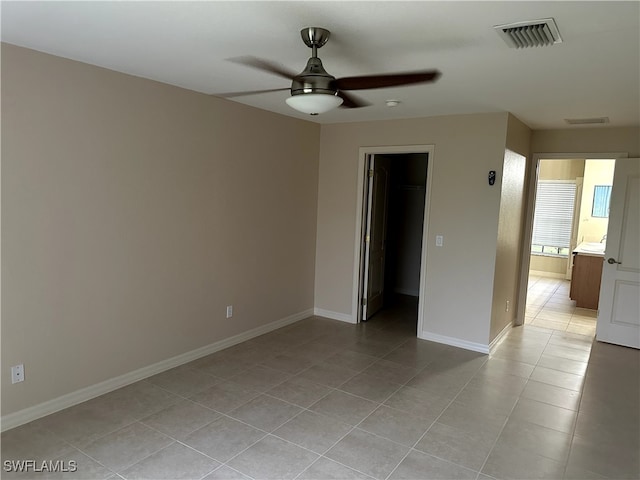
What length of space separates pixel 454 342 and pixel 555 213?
557 cm

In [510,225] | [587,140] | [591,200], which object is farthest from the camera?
[591,200]

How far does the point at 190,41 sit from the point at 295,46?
61 centimetres

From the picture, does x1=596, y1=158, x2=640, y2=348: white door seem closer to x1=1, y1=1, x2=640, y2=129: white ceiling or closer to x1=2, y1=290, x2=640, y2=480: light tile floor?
x1=2, y1=290, x2=640, y2=480: light tile floor

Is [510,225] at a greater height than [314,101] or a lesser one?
lesser

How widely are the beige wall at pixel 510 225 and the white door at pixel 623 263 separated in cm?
94

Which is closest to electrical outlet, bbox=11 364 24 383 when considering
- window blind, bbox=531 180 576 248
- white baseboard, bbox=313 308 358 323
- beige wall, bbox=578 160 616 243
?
white baseboard, bbox=313 308 358 323

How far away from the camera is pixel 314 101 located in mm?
2158

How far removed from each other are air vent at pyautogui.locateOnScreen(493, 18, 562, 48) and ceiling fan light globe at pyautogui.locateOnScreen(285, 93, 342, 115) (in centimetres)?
87

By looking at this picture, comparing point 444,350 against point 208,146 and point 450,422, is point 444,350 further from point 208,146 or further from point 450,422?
point 208,146

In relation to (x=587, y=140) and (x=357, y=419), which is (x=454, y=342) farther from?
(x=587, y=140)

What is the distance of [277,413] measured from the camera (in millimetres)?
3086

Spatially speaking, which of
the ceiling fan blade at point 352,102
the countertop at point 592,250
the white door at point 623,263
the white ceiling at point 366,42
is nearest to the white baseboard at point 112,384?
the white ceiling at point 366,42

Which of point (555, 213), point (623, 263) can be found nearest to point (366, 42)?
point (623, 263)

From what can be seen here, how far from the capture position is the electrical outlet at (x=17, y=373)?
2.75 meters
